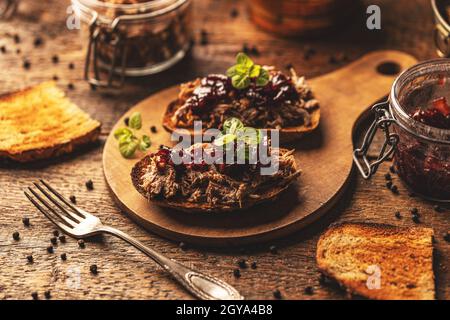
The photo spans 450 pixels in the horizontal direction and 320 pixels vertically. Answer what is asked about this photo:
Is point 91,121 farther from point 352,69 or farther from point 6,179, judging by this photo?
point 352,69

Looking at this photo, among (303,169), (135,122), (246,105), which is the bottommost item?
(303,169)

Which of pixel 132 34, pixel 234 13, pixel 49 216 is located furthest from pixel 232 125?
pixel 234 13

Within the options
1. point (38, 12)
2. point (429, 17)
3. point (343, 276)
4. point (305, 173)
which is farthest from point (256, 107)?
point (38, 12)

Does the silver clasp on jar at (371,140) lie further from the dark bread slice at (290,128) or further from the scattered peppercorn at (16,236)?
the scattered peppercorn at (16,236)

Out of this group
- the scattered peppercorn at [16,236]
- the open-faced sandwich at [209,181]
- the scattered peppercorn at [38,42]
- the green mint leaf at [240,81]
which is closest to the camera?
the open-faced sandwich at [209,181]

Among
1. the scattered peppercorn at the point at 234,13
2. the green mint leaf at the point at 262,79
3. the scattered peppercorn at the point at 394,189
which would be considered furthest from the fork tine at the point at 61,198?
the scattered peppercorn at the point at 234,13

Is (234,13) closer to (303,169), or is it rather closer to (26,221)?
(303,169)

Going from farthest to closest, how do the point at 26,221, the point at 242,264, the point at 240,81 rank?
the point at 240,81, the point at 26,221, the point at 242,264
